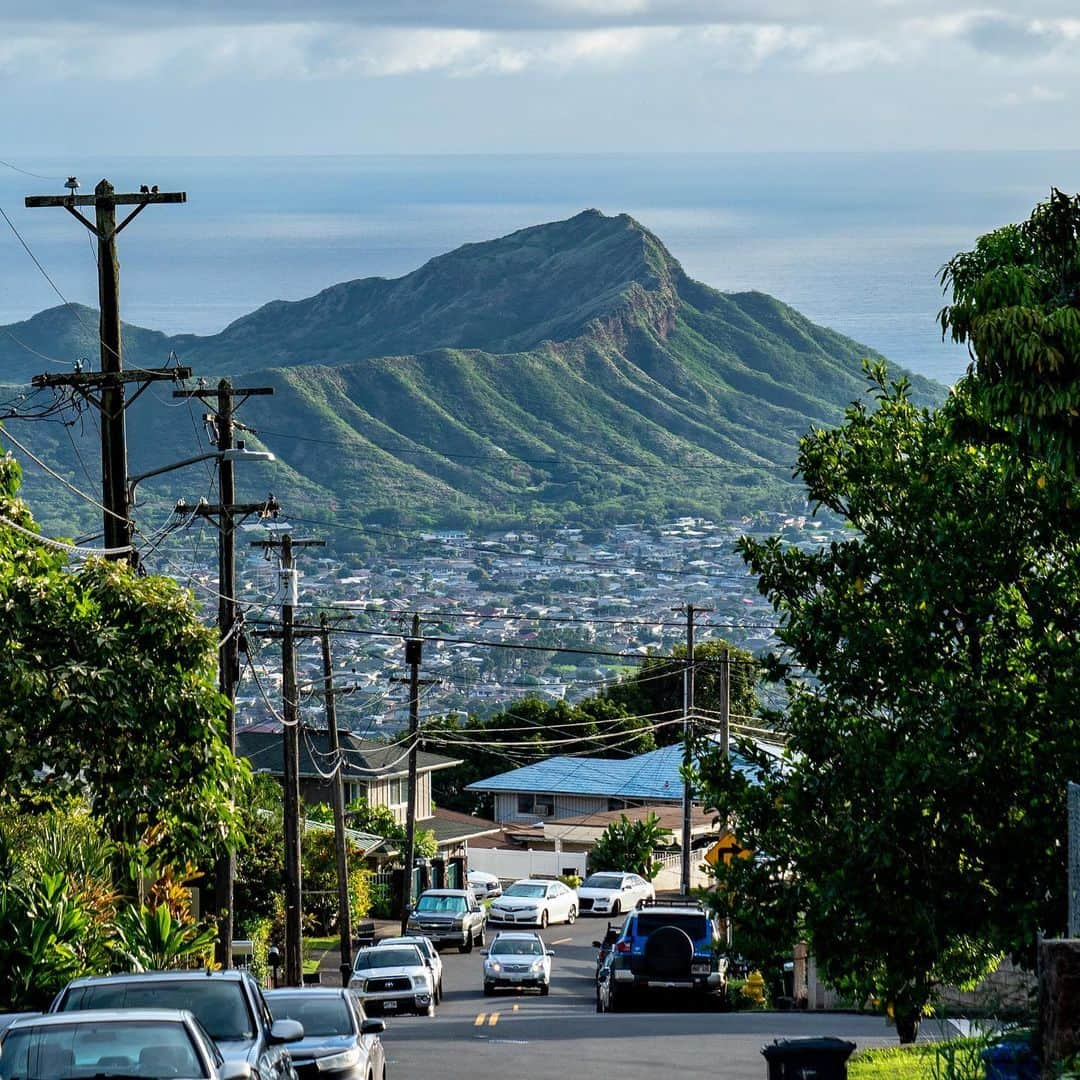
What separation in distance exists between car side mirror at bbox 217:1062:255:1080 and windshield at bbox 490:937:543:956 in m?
26.1

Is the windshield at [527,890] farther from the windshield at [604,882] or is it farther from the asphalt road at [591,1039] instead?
the asphalt road at [591,1039]

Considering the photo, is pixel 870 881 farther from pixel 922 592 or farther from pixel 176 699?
pixel 176 699

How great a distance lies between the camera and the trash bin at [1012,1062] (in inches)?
451

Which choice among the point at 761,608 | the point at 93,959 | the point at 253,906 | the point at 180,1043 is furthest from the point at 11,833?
the point at 761,608

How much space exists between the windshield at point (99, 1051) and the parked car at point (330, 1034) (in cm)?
427

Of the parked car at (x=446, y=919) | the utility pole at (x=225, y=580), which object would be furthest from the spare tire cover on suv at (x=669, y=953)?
the parked car at (x=446, y=919)

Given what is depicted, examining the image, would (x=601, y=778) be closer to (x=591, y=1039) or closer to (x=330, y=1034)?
(x=591, y=1039)

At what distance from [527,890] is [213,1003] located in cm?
4530

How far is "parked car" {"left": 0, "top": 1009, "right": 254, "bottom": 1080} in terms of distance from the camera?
12.9 meters

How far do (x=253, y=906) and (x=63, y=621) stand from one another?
100 ft

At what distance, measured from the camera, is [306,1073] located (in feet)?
58.1

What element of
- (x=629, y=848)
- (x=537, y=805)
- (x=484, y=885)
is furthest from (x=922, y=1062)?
(x=537, y=805)

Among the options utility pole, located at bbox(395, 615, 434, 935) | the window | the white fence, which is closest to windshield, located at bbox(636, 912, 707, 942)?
utility pole, located at bbox(395, 615, 434, 935)

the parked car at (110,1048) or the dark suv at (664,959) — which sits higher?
the parked car at (110,1048)
